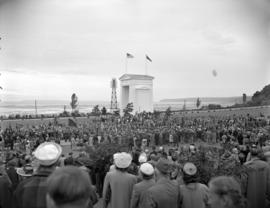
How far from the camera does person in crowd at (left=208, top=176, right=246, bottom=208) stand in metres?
2.54

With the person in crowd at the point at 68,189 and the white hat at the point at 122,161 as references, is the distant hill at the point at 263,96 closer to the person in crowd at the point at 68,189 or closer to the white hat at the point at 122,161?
the white hat at the point at 122,161

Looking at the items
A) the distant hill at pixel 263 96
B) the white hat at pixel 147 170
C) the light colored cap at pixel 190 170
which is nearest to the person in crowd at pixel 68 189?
the light colored cap at pixel 190 170

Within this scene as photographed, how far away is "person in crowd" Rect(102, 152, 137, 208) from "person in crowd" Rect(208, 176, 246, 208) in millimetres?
2059

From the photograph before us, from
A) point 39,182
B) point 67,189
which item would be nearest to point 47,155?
point 39,182

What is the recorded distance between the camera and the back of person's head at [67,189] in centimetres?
211

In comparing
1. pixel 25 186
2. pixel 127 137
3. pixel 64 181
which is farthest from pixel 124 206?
pixel 127 137

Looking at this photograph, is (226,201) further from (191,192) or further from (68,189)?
(191,192)

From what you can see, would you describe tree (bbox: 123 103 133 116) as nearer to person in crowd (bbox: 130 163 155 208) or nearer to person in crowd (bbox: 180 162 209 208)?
person in crowd (bbox: 130 163 155 208)

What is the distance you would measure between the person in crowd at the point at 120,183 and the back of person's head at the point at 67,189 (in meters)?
2.36

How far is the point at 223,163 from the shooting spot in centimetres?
599

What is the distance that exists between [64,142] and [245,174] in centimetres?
2171

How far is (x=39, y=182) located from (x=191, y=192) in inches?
70.0

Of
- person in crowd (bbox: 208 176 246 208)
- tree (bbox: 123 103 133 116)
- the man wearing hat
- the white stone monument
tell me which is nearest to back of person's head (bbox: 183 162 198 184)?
person in crowd (bbox: 208 176 246 208)

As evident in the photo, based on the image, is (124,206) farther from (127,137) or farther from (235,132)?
(235,132)
